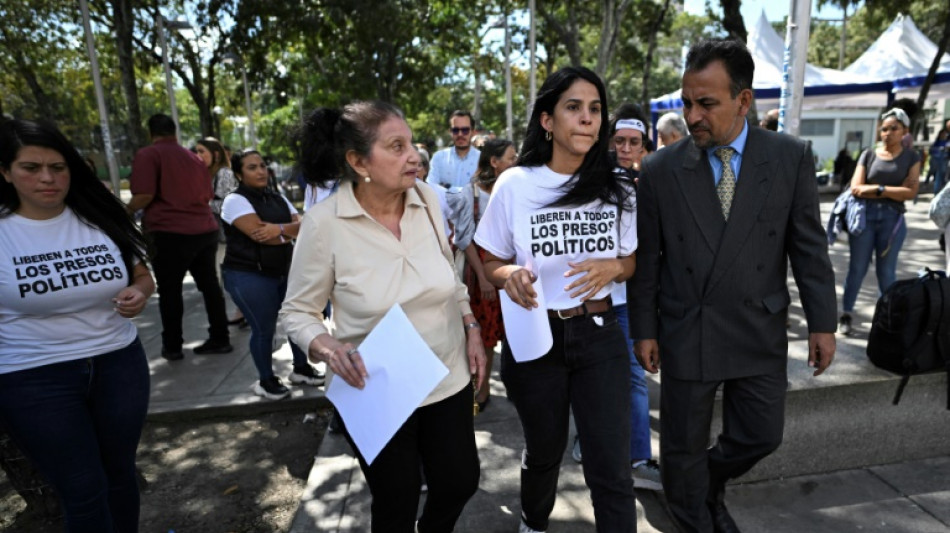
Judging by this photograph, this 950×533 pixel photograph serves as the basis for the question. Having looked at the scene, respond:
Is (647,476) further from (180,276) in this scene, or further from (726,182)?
(180,276)

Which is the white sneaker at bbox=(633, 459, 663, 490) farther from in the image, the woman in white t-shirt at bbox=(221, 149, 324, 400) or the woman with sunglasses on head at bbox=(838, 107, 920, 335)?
the woman with sunglasses on head at bbox=(838, 107, 920, 335)

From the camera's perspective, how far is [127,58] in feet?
37.4

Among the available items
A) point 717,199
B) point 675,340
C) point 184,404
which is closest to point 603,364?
point 675,340

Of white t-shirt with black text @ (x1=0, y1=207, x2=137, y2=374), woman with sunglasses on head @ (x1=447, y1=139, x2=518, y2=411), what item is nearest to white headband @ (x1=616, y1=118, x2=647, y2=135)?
woman with sunglasses on head @ (x1=447, y1=139, x2=518, y2=411)

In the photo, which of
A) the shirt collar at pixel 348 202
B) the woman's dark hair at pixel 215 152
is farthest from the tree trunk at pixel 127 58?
the shirt collar at pixel 348 202

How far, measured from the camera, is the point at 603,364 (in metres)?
2.29

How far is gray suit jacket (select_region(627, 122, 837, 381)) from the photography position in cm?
218

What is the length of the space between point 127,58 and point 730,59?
12.4 metres

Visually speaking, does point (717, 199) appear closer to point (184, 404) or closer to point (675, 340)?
point (675, 340)

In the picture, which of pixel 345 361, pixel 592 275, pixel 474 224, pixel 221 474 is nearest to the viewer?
pixel 345 361

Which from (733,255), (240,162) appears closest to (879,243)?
(733,255)

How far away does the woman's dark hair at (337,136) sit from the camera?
2.06m

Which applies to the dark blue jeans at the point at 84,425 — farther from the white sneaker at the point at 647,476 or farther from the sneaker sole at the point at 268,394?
the white sneaker at the point at 647,476

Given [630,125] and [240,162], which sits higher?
[630,125]
